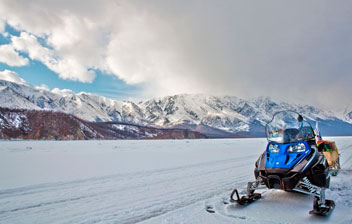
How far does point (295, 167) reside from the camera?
5.05 meters

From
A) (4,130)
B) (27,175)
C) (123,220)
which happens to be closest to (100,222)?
(123,220)

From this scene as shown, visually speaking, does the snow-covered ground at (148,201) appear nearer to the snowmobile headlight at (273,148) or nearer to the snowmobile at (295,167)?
the snowmobile at (295,167)

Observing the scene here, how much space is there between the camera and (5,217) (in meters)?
4.98

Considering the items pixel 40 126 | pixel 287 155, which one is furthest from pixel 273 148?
pixel 40 126

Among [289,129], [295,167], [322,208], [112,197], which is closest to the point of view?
[322,208]

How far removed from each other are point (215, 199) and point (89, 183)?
459 centimetres

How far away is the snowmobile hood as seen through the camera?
204 inches

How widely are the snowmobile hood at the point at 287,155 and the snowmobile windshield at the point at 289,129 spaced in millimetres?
171

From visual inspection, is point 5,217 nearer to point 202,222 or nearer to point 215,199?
point 202,222

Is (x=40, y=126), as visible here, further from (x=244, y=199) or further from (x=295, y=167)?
(x=295, y=167)

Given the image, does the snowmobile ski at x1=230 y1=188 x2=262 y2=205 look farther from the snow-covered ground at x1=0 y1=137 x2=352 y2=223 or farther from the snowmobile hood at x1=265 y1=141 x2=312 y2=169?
the snowmobile hood at x1=265 y1=141 x2=312 y2=169

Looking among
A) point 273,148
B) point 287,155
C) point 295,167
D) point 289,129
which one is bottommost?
point 295,167

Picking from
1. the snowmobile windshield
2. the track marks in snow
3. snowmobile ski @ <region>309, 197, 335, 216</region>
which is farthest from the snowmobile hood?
the track marks in snow

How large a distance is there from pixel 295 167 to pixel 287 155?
13.0 inches
